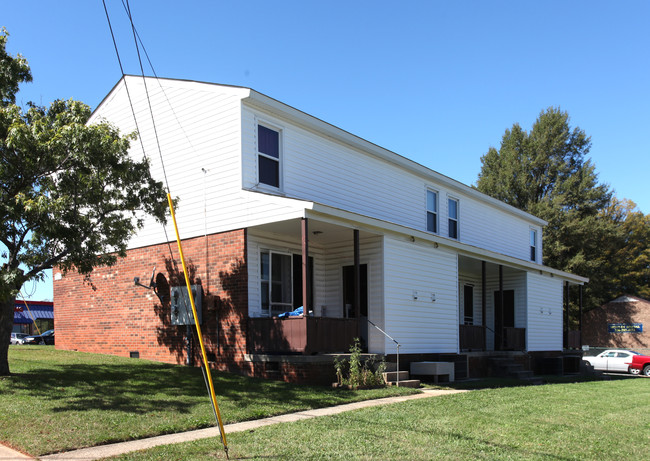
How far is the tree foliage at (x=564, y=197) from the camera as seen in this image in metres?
41.5

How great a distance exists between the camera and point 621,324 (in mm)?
39656

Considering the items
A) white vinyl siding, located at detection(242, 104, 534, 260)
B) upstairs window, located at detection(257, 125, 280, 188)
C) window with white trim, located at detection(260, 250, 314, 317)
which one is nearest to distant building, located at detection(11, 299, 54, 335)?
white vinyl siding, located at detection(242, 104, 534, 260)

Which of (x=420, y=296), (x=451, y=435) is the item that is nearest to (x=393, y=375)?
(x=420, y=296)

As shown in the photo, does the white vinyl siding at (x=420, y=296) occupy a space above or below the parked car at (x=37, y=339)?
above

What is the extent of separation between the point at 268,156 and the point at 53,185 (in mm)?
5353

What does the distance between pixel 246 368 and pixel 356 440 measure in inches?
258

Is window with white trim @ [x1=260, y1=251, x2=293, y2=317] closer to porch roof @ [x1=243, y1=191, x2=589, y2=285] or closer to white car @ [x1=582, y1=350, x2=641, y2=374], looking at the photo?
porch roof @ [x1=243, y1=191, x2=589, y2=285]

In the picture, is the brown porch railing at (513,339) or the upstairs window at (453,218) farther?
the upstairs window at (453,218)

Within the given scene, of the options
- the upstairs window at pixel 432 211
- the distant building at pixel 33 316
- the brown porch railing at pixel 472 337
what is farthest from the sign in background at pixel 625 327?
the distant building at pixel 33 316

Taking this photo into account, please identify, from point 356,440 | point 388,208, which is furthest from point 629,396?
point 356,440

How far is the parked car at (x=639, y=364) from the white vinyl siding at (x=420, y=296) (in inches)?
545

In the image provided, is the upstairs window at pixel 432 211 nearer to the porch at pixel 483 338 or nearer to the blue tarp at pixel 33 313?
the porch at pixel 483 338

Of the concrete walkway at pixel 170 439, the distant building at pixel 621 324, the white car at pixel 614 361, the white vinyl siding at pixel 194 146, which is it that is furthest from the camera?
the distant building at pixel 621 324

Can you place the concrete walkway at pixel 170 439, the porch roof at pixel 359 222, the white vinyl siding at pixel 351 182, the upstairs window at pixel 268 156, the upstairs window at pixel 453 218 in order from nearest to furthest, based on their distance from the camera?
the concrete walkway at pixel 170 439 → the porch roof at pixel 359 222 → the upstairs window at pixel 268 156 → the white vinyl siding at pixel 351 182 → the upstairs window at pixel 453 218
